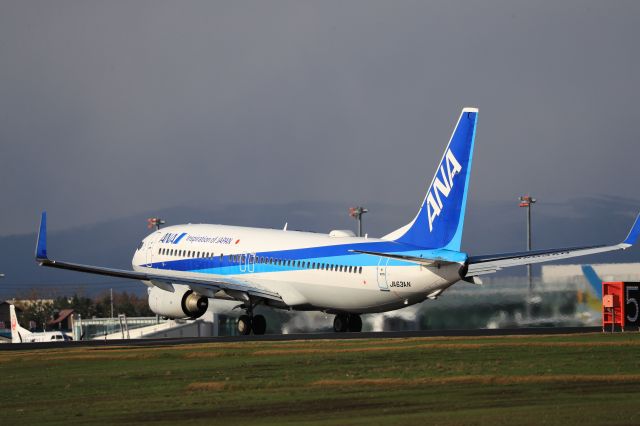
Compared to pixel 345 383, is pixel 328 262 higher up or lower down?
higher up

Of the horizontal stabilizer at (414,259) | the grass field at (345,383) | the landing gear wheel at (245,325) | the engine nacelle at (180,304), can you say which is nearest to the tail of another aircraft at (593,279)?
the horizontal stabilizer at (414,259)

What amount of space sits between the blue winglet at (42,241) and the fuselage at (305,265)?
842 centimetres

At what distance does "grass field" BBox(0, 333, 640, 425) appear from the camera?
74.8 ft

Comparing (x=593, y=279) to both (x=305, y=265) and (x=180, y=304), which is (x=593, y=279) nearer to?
(x=305, y=265)

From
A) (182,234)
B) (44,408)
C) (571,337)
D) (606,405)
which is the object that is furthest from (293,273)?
(606,405)

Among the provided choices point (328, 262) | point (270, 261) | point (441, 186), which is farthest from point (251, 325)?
point (441, 186)

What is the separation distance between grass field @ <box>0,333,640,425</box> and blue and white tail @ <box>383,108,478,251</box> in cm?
594

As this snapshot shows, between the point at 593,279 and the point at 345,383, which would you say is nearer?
the point at 345,383

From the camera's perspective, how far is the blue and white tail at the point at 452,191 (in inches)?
1854

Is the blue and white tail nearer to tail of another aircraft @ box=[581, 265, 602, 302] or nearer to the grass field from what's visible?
the grass field

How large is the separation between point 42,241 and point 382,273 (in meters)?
13.6

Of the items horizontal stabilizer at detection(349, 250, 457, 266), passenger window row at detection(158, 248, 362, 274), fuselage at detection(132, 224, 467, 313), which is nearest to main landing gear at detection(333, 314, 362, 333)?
fuselage at detection(132, 224, 467, 313)

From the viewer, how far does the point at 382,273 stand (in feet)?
162

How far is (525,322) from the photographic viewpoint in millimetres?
54750
